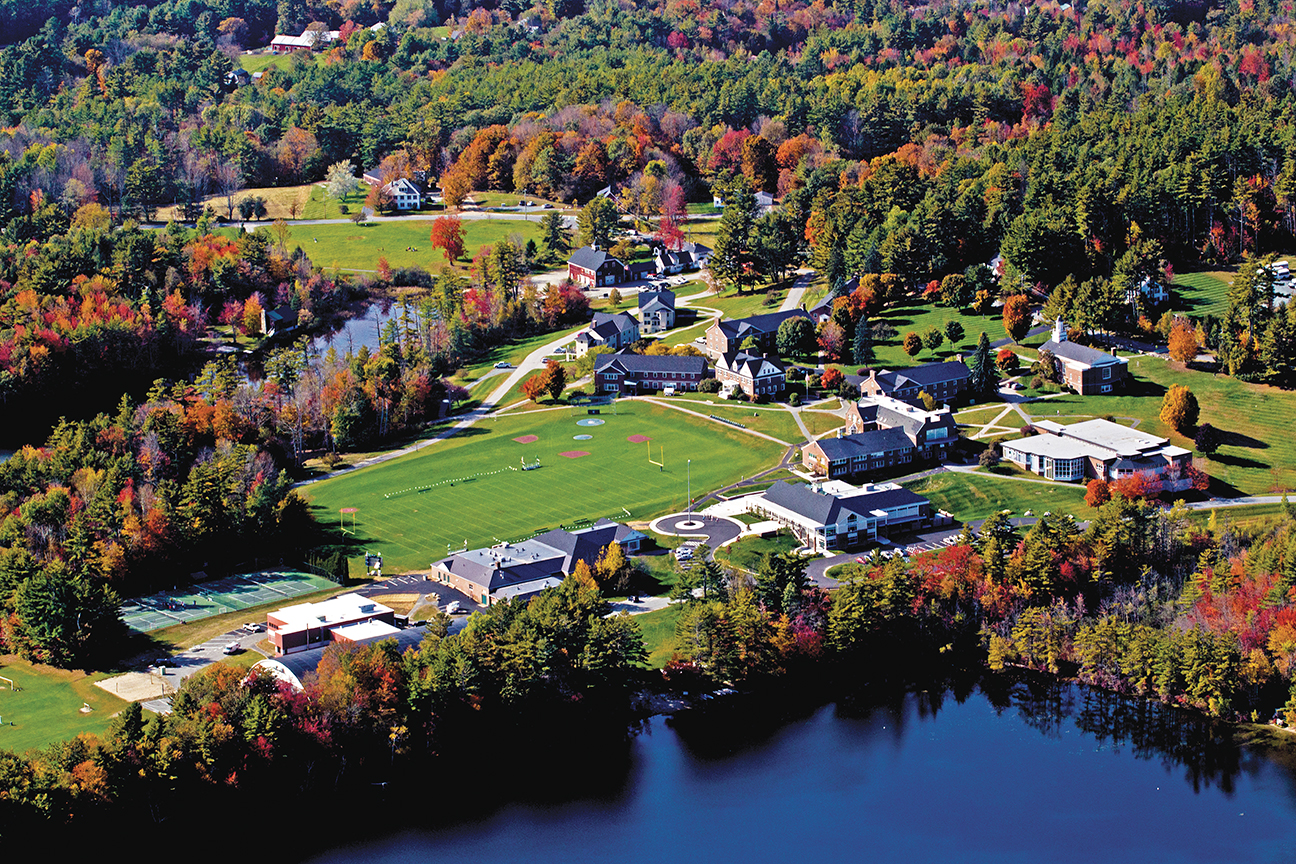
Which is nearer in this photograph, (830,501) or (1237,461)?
(830,501)

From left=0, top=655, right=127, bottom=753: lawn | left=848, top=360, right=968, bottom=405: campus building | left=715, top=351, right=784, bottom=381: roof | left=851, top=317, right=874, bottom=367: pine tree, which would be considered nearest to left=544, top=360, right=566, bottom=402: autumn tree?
left=715, top=351, right=784, bottom=381: roof

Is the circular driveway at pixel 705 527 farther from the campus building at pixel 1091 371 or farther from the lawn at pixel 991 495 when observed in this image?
the campus building at pixel 1091 371

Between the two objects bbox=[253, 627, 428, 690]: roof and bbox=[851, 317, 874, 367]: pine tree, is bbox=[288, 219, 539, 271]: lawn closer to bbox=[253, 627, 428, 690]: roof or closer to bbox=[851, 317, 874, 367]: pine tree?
bbox=[851, 317, 874, 367]: pine tree

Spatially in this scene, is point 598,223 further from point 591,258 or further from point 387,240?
point 387,240

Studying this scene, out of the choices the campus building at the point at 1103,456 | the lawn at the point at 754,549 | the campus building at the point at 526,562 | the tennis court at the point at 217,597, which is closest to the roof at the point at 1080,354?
the campus building at the point at 1103,456

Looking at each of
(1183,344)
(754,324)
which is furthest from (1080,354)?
(754,324)

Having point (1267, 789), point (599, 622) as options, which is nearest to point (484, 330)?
point (599, 622)
